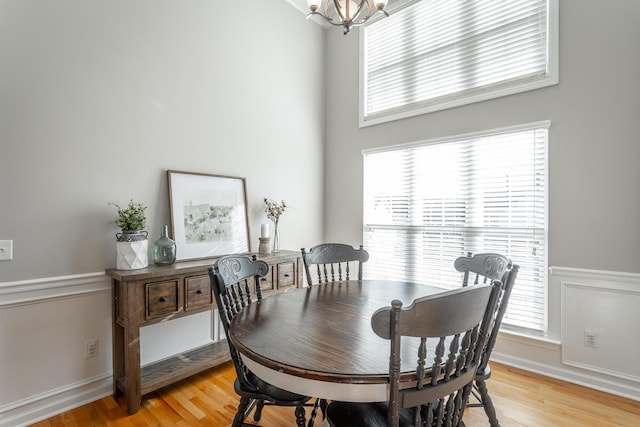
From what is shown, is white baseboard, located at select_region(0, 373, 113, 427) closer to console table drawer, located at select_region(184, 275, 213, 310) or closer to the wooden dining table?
console table drawer, located at select_region(184, 275, 213, 310)

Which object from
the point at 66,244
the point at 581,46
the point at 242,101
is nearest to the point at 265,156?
the point at 242,101

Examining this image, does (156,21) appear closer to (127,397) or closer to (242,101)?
(242,101)

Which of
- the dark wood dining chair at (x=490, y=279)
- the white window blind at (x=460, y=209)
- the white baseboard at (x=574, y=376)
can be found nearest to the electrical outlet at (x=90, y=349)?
the dark wood dining chair at (x=490, y=279)

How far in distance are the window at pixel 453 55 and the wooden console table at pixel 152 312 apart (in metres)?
2.54

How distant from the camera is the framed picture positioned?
2623 mm

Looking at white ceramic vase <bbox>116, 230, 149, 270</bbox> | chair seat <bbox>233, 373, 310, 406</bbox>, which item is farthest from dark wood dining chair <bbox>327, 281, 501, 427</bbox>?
white ceramic vase <bbox>116, 230, 149, 270</bbox>

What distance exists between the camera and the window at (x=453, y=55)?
267cm

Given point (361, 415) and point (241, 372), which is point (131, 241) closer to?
point (241, 372)

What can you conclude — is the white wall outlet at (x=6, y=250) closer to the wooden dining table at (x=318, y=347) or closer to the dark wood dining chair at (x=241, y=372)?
the dark wood dining chair at (x=241, y=372)

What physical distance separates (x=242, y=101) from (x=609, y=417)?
3.72m

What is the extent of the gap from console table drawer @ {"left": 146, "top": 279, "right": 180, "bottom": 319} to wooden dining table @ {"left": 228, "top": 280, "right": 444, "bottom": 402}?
0.83 m

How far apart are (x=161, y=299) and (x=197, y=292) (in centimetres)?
25

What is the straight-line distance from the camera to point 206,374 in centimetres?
259

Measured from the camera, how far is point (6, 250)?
1885 mm
